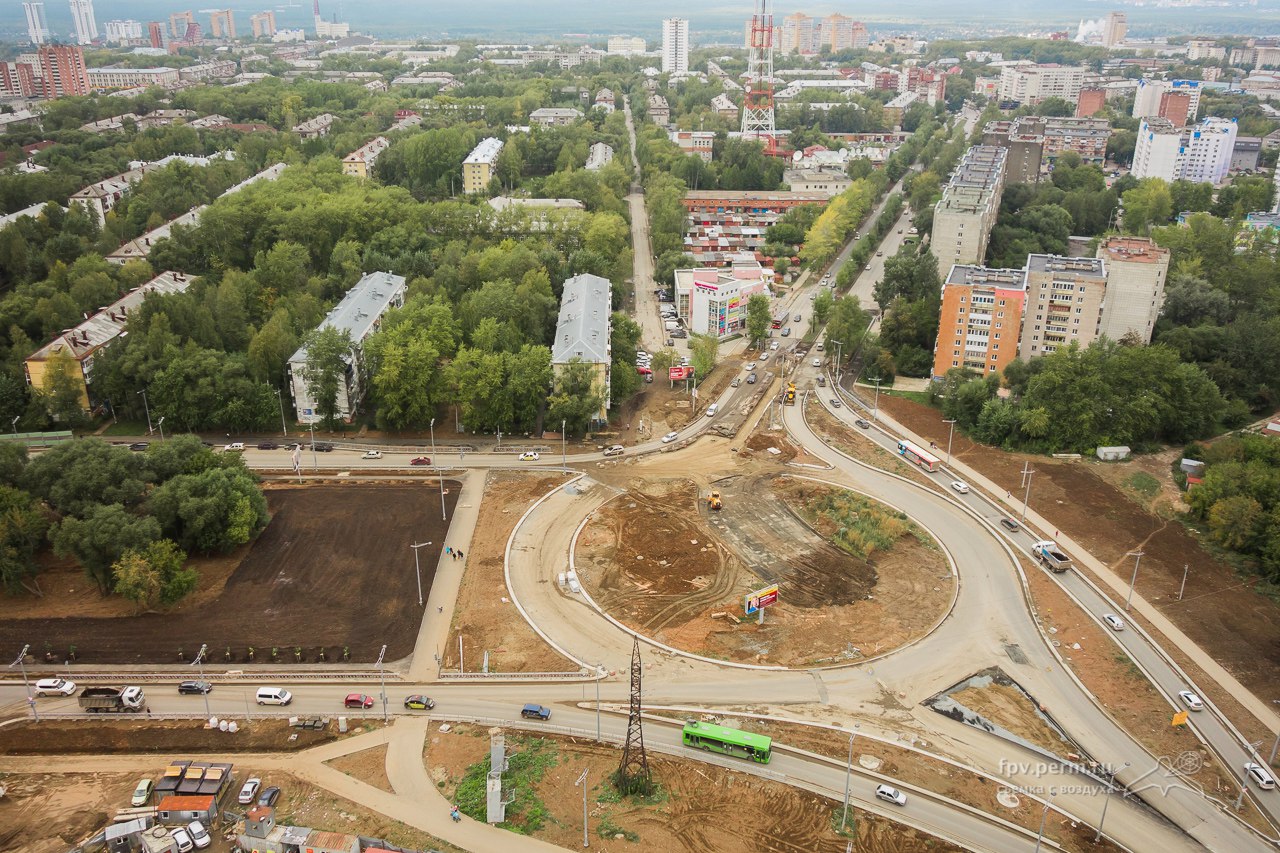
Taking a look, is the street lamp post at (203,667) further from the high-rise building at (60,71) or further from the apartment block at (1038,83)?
the apartment block at (1038,83)

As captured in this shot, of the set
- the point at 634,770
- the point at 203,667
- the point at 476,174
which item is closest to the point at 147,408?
the point at 203,667

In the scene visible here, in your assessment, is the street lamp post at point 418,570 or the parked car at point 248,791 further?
the street lamp post at point 418,570

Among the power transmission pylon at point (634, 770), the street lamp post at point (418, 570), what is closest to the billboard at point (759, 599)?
the power transmission pylon at point (634, 770)

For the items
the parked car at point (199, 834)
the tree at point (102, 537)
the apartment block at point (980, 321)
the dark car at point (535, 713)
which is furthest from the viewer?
the apartment block at point (980, 321)

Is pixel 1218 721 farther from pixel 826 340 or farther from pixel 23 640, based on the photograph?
pixel 23 640

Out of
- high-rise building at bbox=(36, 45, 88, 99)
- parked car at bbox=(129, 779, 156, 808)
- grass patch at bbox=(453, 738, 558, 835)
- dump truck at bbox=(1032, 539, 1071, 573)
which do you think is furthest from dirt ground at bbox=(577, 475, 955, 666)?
high-rise building at bbox=(36, 45, 88, 99)

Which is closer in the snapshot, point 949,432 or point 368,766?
point 368,766

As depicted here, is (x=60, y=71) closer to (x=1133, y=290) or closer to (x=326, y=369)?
(x=326, y=369)
